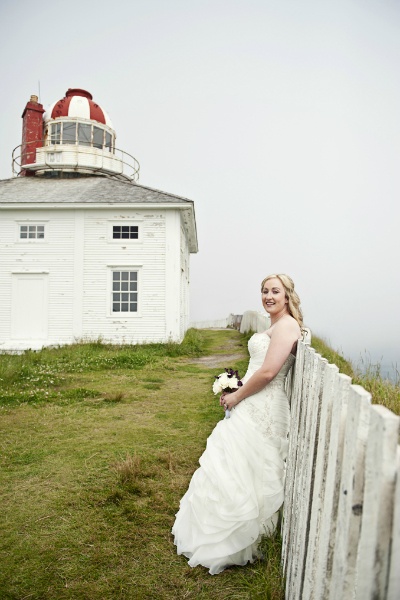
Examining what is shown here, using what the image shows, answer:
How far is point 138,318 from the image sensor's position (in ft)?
53.8

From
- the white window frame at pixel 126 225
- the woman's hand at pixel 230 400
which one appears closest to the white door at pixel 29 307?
the white window frame at pixel 126 225

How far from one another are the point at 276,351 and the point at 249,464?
89cm

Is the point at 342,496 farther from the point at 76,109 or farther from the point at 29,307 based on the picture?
the point at 76,109

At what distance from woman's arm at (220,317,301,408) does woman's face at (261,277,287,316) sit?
0.19 meters

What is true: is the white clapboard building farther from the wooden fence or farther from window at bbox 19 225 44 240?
the wooden fence

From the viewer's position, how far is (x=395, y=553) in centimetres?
120

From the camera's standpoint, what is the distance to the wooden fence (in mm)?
1232

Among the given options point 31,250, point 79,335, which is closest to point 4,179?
point 31,250

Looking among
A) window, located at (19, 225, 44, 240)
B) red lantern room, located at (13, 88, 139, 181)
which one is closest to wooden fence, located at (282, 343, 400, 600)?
window, located at (19, 225, 44, 240)

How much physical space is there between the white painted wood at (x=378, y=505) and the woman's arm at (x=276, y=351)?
73.9 inches

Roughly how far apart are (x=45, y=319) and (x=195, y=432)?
12169mm

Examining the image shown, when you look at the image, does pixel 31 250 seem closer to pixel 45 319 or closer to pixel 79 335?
pixel 45 319

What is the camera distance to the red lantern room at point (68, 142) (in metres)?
20.8

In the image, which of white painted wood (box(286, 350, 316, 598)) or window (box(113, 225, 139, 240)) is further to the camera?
window (box(113, 225, 139, 240))
